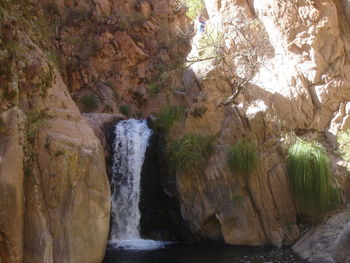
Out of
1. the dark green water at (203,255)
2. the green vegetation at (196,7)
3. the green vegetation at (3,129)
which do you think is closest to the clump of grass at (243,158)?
the dark green water at (203,255)

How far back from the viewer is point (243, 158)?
1547 centimetres

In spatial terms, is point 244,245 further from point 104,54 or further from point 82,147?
point 104,54

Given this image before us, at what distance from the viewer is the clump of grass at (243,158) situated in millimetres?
15453

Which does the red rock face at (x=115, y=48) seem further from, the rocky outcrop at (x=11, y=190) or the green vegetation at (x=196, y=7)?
the rocky outcrop at (x=11, y=190)

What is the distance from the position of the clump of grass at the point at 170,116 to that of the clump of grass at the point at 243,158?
3.31m

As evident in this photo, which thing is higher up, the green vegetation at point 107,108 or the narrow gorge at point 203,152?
the green vegetation at point 107,108

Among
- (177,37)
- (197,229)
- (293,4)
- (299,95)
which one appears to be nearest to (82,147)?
(197,229)

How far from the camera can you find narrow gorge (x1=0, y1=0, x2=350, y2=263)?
432 inches

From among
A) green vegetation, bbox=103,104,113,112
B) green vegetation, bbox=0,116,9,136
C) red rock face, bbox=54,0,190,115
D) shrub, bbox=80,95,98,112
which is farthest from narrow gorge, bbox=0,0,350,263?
red rock face, bbox=54,0,190,115

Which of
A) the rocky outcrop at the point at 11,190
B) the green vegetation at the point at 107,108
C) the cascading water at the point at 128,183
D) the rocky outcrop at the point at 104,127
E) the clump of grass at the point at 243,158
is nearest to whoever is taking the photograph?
the rocky outcrop at the point at 11,190

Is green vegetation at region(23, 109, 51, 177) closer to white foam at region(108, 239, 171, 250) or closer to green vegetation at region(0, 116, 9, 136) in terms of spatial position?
green vegetation at region(0, 116, 9, 136)

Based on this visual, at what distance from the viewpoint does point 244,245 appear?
1549 centimetres

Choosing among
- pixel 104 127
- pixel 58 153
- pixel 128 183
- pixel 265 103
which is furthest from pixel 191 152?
pixel 58 153

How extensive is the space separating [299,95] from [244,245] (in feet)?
20.7
